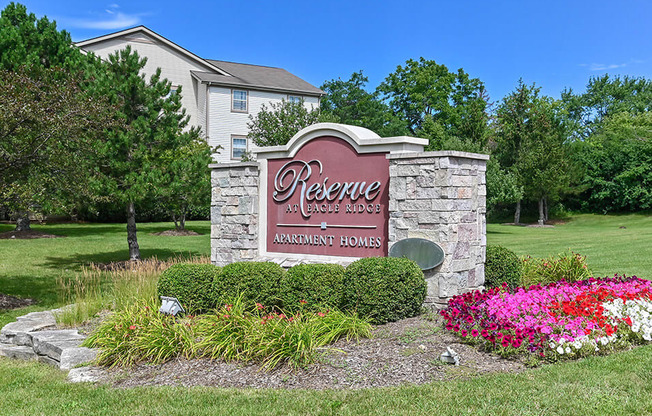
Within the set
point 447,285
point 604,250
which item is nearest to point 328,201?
point 447,285

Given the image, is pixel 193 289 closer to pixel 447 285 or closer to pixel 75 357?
pixel 75 357

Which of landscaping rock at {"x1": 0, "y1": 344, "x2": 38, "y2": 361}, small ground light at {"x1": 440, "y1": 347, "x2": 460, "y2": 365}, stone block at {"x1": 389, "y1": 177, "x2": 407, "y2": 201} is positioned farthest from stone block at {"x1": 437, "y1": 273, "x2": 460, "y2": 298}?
landscaping rock at {"x1": 0, "y1": 344, "x2": 38, "y2": 361}

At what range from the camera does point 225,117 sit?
32.3 m

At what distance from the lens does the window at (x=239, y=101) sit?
107 ft

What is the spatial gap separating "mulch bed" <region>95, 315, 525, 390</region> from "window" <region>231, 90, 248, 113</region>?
27.5 metres

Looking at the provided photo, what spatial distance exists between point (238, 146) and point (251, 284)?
25727 millimetres

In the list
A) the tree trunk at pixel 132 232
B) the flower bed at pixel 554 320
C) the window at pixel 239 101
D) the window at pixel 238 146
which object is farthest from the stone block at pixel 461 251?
the window at pixel 239 101

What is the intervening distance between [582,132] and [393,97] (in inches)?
1006

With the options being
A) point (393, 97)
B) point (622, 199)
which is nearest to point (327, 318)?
point (622, 199)

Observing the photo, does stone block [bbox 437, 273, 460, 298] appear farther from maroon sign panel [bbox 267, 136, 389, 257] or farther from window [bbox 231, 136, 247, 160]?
window [bbox 231, 136, 247, 160]

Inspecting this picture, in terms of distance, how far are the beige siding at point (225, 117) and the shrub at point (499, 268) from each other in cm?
2378

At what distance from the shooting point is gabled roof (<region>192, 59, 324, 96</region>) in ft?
105

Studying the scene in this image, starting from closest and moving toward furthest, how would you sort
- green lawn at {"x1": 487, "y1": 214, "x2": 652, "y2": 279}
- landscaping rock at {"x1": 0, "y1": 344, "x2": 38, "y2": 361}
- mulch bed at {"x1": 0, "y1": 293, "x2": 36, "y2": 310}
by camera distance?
1. landscaping rock at {"x1": 0, "y1": 344, "x2": 38, "y2": 361}
2. mulch bed at {"x1": 0, "y1": 293, "x2": 36, "y2": 310}
3. green lawn at {"x1": 487, "y1": 214, "x2": 652, "y2": 279}

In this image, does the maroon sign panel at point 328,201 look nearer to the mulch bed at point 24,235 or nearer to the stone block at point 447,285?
the stone block at point 447,285
